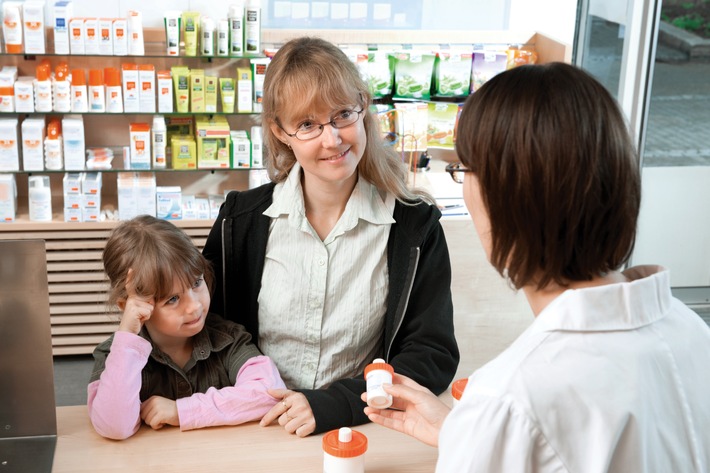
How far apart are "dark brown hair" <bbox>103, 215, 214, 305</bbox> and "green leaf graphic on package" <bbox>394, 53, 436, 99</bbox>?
2.44 meters

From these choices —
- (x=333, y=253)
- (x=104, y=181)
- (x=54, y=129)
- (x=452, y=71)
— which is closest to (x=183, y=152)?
(x=104, y=181)

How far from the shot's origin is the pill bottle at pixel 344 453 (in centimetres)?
163

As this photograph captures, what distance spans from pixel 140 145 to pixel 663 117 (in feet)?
9.24

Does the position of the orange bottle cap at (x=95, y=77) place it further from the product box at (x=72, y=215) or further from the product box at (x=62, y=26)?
the product box at (x=72, y=215)

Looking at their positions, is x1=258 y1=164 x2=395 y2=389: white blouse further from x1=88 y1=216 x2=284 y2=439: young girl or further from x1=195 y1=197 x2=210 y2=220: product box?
x1=195 y1=197 x2=210 y2=220: product box

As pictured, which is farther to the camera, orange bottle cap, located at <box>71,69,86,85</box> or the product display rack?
the product display rack

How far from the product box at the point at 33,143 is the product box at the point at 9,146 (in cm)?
4

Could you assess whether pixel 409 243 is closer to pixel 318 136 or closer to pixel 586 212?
pixel 318 136

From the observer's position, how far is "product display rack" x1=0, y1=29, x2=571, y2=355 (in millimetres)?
4082

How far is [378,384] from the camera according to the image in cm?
164

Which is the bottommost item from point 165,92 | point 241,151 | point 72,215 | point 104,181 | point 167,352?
point 72,215

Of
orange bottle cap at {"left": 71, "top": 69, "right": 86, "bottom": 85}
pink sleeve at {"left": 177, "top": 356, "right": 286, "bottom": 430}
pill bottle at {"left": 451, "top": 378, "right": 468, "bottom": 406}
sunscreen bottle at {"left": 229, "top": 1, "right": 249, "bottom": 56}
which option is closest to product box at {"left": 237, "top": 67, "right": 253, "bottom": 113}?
sunscreen bottle at {"left": 229, "top": 1, "right": 249, "bottom": 56}

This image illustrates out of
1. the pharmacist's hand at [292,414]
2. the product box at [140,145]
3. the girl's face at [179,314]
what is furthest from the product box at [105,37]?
the pharmacist's hand at [292,414]

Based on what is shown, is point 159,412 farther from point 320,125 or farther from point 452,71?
point 452,71
